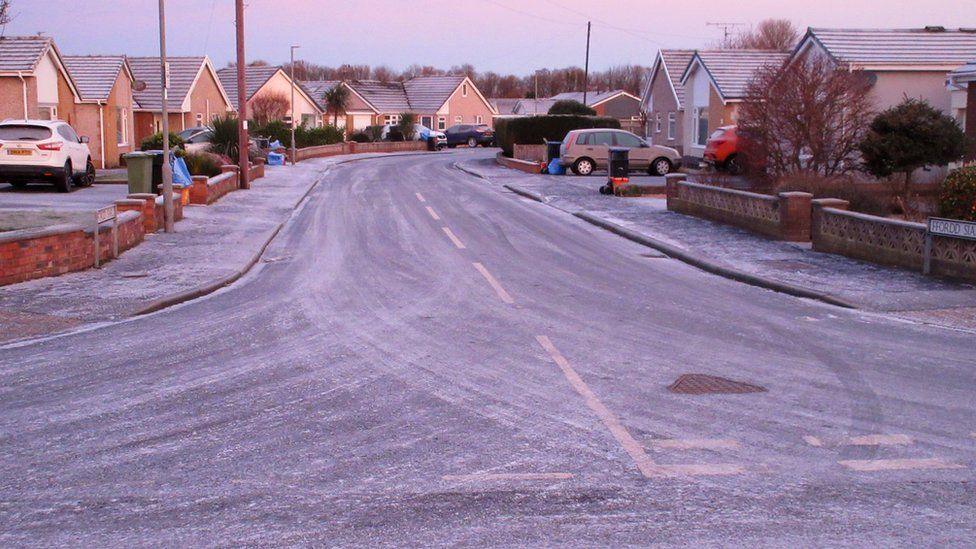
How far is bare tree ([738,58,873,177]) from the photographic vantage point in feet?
75.0

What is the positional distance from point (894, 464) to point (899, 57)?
28450mm

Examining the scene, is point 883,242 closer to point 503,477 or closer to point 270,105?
point 503,477

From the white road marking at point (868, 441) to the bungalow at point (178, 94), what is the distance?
48.0 metres

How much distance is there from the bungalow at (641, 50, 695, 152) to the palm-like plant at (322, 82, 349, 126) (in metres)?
34.5

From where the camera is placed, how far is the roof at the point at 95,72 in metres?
39.2

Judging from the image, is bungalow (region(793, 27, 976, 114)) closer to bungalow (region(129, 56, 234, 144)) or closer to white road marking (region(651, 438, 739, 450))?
white road marking (region(651, 438, 739, 450))

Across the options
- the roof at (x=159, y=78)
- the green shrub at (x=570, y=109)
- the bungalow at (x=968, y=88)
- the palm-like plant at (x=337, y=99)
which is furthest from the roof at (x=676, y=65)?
the palm-like plant at (x=337, y=99)

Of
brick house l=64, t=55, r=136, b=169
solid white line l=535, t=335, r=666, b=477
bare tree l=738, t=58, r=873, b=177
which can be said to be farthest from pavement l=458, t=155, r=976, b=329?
brick house l=64, t=55, r=136, b=169

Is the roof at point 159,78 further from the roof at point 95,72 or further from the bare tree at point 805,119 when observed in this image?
the bare tree at point 805,119

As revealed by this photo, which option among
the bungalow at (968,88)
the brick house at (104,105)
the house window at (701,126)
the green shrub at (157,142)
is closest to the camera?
the bungalow at (968,88)

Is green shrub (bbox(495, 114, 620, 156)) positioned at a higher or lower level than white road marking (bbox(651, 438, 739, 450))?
higher

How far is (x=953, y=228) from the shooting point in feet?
44.5

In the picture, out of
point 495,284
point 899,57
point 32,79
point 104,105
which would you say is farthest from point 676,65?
point 495,284

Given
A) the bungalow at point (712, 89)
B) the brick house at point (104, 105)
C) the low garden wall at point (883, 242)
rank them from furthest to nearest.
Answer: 1. the bungalow at point (712, 89)
2. the brick house at point (104, 105)
3. the low garden wall at point (883, 242)
